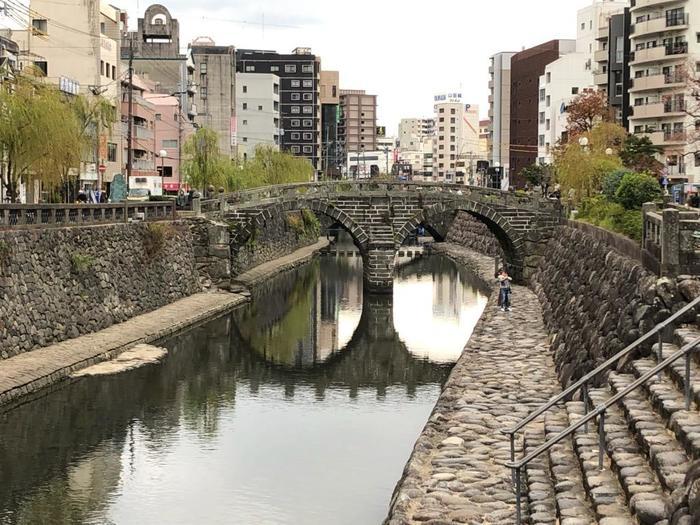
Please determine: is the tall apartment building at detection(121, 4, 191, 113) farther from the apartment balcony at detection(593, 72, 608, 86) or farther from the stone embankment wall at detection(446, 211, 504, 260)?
the apartment balcony at detection(593, 72, 608, 86)

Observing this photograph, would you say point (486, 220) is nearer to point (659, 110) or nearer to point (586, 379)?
point (659, 110)

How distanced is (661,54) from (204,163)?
2971 centimetres

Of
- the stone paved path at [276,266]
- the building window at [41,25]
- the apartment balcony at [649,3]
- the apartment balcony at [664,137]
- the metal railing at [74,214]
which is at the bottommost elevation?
the stone paved path at [276,266]

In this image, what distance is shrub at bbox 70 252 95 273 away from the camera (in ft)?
105

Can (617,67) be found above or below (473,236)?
above

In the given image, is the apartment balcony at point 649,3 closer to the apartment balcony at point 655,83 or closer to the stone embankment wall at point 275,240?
the apartment balcony at point 655,83

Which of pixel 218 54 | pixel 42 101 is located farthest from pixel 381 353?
pixel 218 54

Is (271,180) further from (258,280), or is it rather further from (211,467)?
(211,467)

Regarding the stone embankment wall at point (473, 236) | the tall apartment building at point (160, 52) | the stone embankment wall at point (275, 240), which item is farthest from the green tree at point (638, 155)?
the tall apartment building at point (160, 52)

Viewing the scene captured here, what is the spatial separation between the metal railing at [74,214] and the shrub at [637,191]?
56.2 feet

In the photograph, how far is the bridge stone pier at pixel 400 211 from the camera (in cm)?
5050

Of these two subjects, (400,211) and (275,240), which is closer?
(400,211)

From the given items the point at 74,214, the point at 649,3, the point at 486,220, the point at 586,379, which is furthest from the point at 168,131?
the point at 586,379

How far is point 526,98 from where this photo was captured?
10538cm
